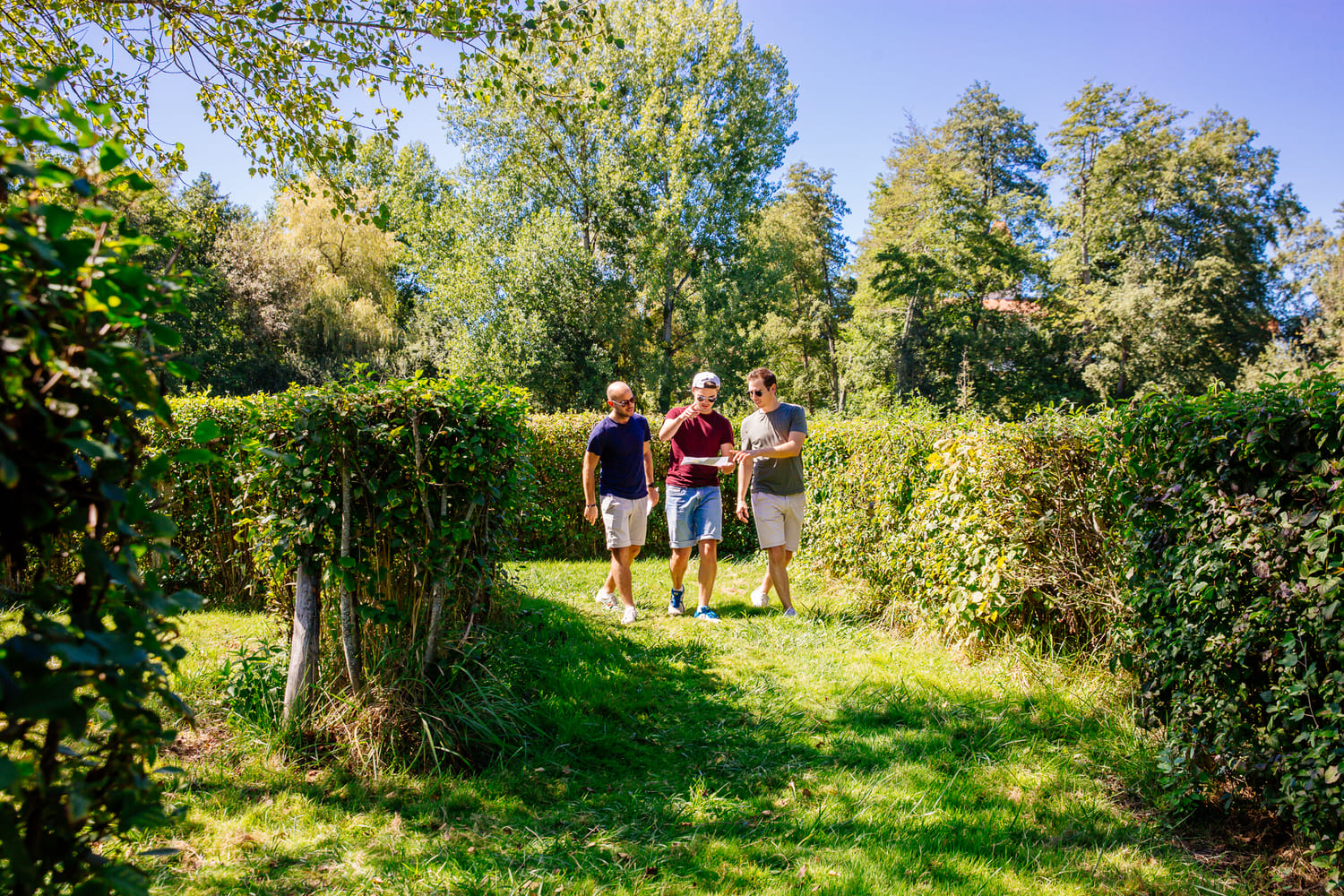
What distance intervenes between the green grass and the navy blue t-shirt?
1644mm

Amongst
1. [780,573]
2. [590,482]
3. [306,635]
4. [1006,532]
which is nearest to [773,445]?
[780,573]

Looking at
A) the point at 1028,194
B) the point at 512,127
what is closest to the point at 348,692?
the point at 512,127

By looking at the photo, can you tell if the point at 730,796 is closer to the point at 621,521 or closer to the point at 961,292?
the point at 621,521

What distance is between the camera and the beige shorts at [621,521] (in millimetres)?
6203

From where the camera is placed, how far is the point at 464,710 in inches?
145

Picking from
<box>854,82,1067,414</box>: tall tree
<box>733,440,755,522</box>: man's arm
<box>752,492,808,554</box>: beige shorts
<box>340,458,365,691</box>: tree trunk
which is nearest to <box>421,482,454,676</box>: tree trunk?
<box>340,458,365,691</box>: tree trunk

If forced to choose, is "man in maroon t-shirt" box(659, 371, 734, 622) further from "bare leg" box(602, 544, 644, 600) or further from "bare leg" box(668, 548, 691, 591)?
"bare leg" box(602, 544, 644, 600)

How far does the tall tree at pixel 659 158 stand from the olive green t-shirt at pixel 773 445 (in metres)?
20.1

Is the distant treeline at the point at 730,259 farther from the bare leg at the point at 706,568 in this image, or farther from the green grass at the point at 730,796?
the green grass at the point at 730,796

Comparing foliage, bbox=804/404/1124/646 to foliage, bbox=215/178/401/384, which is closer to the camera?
foliage, bbox=804/404/1124/646

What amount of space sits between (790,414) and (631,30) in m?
25.7

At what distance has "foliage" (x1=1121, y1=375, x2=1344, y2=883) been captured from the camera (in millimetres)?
2502

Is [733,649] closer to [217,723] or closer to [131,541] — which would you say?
[217,723]

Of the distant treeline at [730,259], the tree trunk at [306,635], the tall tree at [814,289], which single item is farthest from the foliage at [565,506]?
the tall tree at [814,289]
